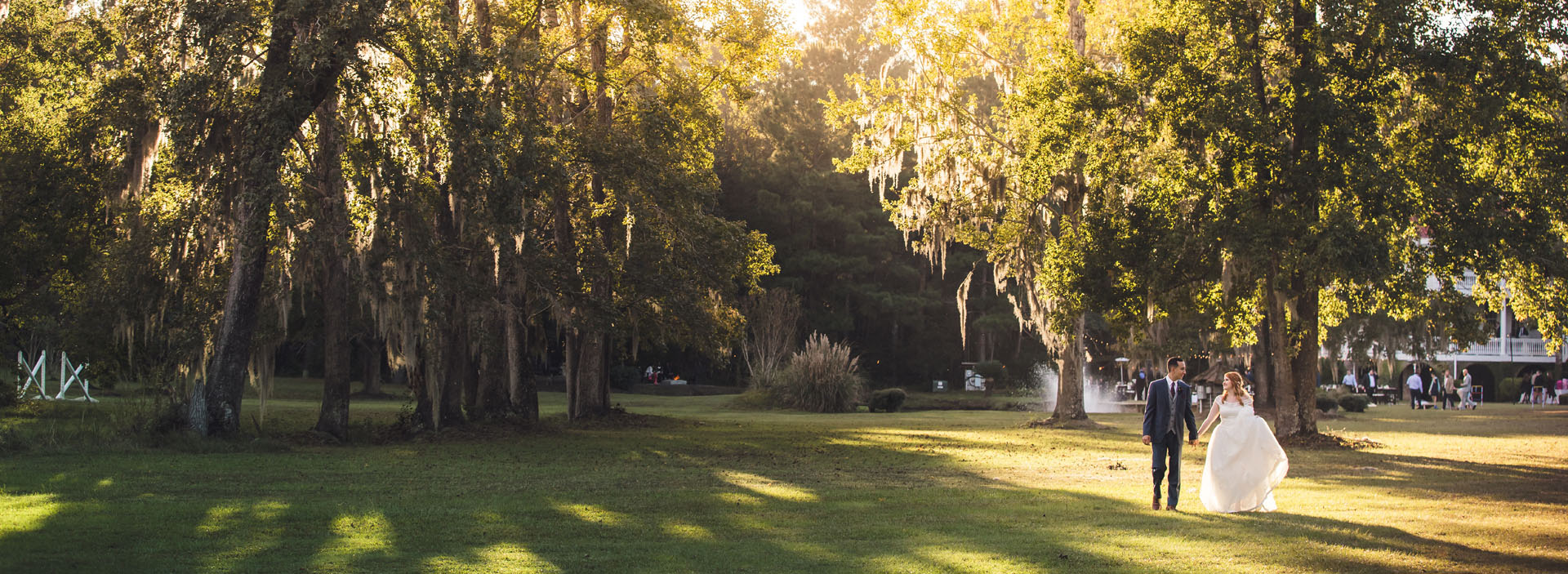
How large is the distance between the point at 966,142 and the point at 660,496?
1672cm

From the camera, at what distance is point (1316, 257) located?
17.1m

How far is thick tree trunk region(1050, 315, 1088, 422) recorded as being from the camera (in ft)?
88.1

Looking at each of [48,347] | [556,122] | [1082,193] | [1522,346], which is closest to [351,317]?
[48,347]

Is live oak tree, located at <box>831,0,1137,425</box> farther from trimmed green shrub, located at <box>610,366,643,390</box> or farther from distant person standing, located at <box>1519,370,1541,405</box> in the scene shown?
distant person standing, located at <box>1519,370,1541,405</box>

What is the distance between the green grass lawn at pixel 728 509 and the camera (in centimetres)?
858

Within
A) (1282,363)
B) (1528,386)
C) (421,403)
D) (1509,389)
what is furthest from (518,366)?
(1509,389)

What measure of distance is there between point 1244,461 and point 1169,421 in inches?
31.3

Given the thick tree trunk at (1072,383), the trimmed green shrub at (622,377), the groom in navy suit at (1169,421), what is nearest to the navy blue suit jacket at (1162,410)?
the groom in navy suit at (1169,421)

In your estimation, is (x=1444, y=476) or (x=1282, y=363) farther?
(x=1282, y=363)

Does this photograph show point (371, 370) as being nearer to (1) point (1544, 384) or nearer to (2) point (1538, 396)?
(2) point (1538, 396)

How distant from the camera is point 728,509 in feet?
38.0

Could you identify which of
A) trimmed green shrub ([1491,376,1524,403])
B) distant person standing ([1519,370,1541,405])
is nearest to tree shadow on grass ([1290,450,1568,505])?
distant person standing ([1519,370,1541,405])

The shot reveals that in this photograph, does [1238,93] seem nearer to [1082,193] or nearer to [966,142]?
[1082,193]

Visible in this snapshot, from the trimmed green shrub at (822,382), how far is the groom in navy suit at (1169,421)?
22.1 metres
